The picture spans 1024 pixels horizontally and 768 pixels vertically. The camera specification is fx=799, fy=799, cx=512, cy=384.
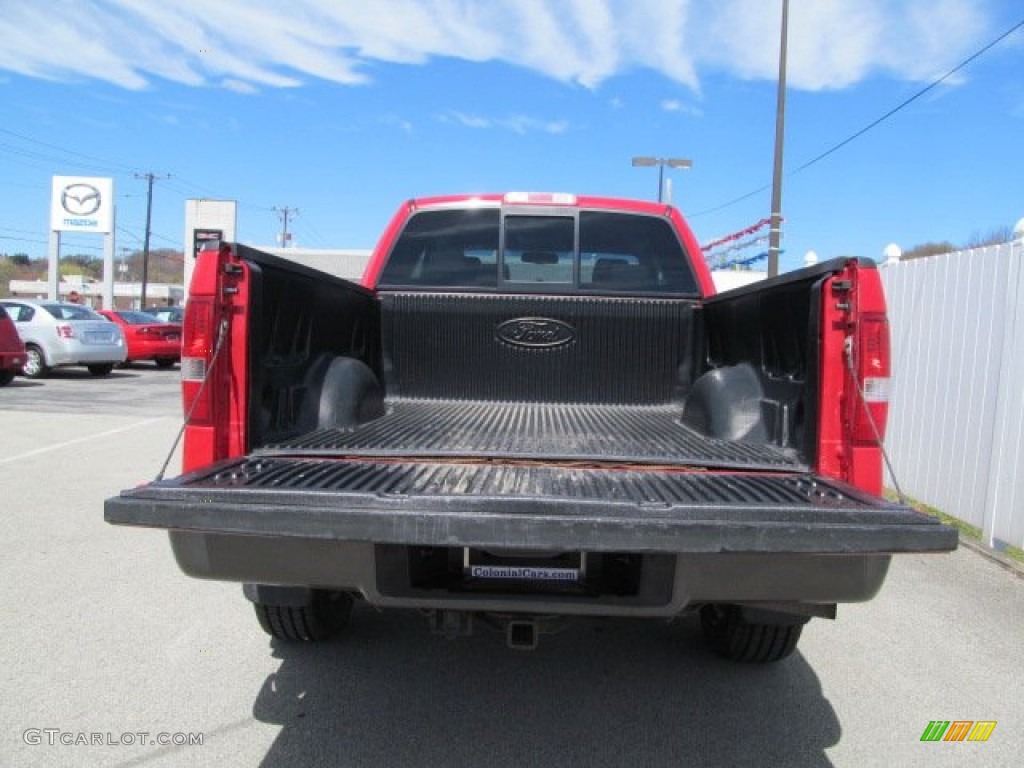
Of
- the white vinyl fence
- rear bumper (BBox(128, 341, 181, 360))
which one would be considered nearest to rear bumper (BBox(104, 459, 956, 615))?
the white vinyl fence

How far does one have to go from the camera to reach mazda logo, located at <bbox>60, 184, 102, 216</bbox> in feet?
107

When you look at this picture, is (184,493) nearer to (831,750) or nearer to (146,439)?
(831,750)

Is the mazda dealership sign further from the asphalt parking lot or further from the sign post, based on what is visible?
the asphalt parking lot

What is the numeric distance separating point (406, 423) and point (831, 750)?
7.05ft

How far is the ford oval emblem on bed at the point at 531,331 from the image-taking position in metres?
4.28

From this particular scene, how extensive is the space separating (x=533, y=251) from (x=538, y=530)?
9.19 feet

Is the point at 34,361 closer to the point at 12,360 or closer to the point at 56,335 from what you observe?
the point at 56,335

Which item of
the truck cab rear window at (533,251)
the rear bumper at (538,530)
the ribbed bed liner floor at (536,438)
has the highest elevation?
the truck cab rear window at (533,251)

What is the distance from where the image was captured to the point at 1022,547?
568 cm

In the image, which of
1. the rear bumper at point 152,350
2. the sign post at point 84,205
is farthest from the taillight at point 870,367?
the sign post at point 84,205

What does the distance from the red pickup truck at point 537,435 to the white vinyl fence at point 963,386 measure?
2.95 m

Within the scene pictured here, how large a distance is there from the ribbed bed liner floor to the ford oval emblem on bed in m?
0.35

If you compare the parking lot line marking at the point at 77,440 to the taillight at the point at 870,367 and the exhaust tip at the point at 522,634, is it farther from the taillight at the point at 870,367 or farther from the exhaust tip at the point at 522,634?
the taillight at the point at 870,367

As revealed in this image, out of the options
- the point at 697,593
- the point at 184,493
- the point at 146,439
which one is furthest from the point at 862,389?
the point at 146,439
